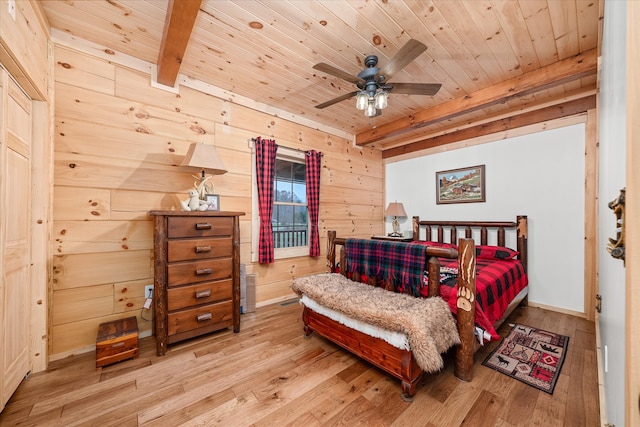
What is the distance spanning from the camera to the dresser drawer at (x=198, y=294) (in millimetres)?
2081

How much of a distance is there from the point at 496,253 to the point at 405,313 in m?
2.16

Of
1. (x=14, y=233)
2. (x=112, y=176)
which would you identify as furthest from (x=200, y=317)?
(x=112, y=176)

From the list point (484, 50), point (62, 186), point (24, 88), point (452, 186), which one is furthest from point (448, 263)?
point (24, 88)

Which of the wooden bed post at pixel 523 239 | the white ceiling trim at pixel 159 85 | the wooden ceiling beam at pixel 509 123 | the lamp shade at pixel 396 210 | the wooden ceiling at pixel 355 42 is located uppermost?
the wooden ceiling at pixel 355 42

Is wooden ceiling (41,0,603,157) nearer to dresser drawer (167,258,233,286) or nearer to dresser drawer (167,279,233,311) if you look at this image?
dresser drawer (167,258,233,286)

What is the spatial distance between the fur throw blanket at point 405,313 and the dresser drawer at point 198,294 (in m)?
0.80

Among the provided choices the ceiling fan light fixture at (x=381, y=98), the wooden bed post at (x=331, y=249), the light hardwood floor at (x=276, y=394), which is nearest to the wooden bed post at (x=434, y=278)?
the light hardwood floor at (x=276, y=394)

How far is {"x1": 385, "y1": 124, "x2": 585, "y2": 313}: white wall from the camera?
2842mm

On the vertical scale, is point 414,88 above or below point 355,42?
below

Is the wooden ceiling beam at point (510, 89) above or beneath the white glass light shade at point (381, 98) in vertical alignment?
above

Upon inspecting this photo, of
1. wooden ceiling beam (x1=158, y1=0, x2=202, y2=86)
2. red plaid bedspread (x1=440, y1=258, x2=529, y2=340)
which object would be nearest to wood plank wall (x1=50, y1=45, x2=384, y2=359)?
wooden ceiling beam (x1=158, y1=0, x2=202, y2=86)

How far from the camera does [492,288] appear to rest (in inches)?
82.2

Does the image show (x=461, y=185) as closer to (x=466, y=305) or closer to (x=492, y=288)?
(x=492, y=288)

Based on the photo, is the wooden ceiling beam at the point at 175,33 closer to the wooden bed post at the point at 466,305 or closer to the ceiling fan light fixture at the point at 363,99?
the ceiling fan light fixture at the point at 363,99
